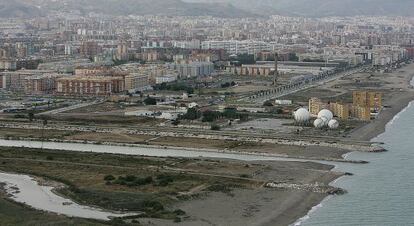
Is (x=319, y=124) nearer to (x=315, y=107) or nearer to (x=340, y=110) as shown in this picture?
(x=340, y=110)

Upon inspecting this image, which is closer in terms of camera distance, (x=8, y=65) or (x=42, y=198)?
(x=42, y=198)

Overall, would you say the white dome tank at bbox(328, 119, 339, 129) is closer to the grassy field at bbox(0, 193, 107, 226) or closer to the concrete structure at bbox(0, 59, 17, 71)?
the grassy field at bbox(0, 193, 107, 226)

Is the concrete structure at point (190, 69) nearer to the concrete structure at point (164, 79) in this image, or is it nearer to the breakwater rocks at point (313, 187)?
the concrete structure at point (164, 79)

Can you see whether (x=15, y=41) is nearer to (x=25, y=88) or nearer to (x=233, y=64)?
(x=233, y=64)

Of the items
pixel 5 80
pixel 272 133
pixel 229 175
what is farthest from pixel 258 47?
pixel 229 175

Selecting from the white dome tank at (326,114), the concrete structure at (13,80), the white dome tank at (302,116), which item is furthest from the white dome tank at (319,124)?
the concrete structure at (13,80)

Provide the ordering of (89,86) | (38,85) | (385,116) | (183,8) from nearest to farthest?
(385,116), (89,86), (38,85), (183,8)

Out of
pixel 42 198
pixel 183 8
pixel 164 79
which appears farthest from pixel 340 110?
pixel 183 8
